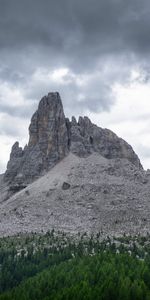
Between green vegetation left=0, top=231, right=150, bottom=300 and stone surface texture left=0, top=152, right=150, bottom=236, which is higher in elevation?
stone surface texture left=0, top=152, right=150, bottom=236

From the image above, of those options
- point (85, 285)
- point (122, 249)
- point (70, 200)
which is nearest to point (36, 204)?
point (70, 200)

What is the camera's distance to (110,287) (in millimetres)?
94188

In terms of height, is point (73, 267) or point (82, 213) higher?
point (82, 213)

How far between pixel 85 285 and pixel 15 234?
235 ft

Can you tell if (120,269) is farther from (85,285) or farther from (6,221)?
(6,221)

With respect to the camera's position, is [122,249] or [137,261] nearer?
[137,261]

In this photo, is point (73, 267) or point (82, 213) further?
point (82, 213)

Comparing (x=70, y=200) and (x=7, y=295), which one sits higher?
(x=70, y=200)

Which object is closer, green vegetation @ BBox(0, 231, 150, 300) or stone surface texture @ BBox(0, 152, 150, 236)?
green vegetation @ BBox(0, 231, 150, 300)

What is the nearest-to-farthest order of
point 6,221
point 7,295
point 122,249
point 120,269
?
1. point 7,295
2. point 120,269
3. point 122,249
4. point 6,221

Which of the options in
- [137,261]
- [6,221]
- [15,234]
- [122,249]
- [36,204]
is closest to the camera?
[137,261]

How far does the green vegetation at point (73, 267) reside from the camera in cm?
9375

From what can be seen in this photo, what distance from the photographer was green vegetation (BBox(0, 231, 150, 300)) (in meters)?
93.8

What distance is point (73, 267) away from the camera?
370ft
